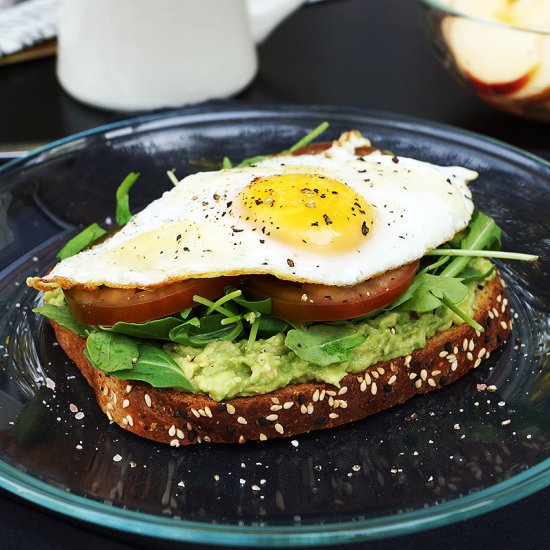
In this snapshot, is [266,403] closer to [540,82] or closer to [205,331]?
[205,331]

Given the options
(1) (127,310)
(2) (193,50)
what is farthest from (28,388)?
(2) (193,50)

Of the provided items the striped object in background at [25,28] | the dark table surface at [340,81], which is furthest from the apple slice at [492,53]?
the striped object in background at [25,28]

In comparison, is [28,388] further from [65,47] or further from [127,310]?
[65,47]

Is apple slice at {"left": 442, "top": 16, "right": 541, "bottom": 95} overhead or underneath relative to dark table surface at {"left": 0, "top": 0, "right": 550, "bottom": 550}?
overhead

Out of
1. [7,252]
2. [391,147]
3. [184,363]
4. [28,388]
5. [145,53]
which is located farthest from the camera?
[145,53]

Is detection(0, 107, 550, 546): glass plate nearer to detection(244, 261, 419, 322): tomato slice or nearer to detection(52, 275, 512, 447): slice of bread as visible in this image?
detection(52, 275, 512, 447): slice of bread

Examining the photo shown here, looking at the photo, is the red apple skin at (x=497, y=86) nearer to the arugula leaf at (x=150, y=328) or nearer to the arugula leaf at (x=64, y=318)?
the arugula leaf at (x=150, y=328)

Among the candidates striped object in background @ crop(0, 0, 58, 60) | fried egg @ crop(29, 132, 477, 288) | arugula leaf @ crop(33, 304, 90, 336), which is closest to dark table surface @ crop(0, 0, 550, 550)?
striped object in background @ crop(0, 0, 58, 60)
